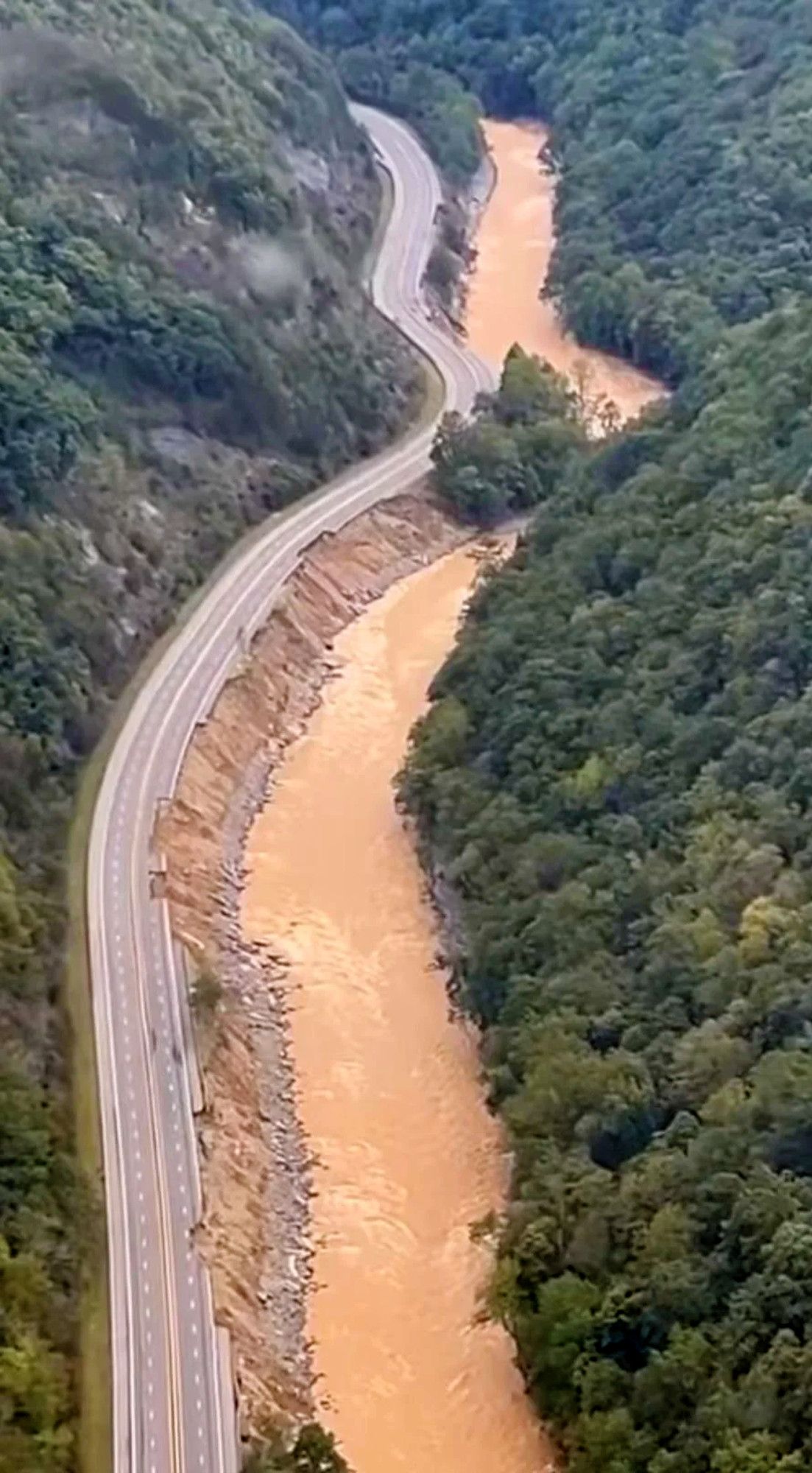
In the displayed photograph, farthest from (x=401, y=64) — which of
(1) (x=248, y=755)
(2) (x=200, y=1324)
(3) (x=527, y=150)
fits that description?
(2) (x=200, y=1324)

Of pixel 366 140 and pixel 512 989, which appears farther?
pixel 366 140

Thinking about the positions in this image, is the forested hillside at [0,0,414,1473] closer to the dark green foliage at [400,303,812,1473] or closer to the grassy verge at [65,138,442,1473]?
the grassy verge at [65,138,442,1473]

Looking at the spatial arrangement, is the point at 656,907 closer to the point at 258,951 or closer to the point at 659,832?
the point at 659,832

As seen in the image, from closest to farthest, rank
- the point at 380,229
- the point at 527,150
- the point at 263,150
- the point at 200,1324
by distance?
the point at 200,1324, the point at 263,150, the point at 380,229, the point at 527,150

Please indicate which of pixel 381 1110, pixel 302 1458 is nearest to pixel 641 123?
pixel 381 1110

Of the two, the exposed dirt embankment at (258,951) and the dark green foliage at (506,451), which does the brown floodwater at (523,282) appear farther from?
the exposed dirt embankment at (258,951)

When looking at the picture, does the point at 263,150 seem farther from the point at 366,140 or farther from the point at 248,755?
the point at 248,755

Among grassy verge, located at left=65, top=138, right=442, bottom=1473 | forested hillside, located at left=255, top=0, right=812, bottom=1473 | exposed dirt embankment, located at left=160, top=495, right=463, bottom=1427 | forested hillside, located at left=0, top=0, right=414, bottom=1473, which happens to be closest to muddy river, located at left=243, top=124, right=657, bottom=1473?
exposed dirt embankment, located at left=160, top=495, right=463, bottom=1427
